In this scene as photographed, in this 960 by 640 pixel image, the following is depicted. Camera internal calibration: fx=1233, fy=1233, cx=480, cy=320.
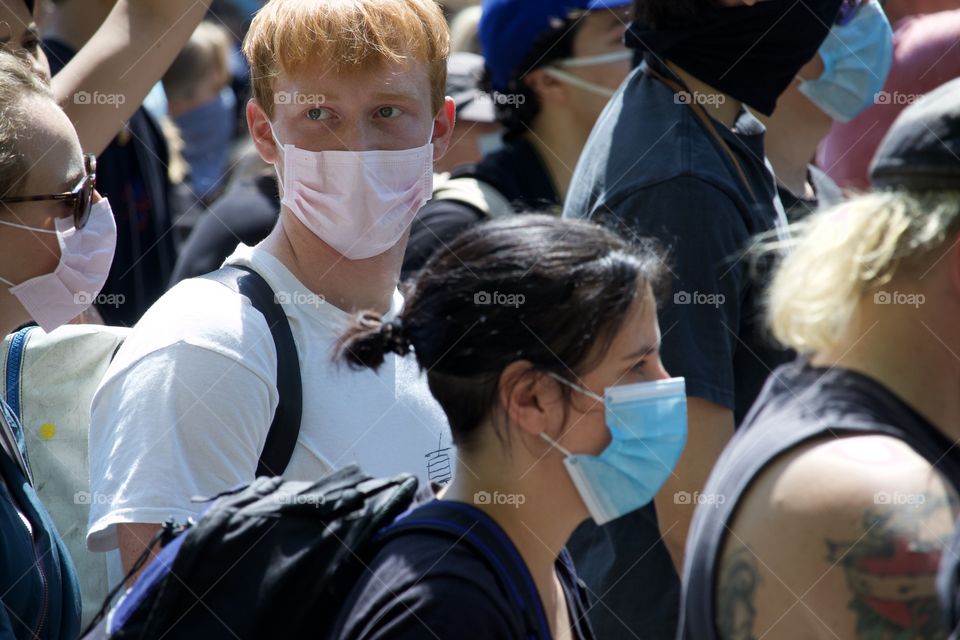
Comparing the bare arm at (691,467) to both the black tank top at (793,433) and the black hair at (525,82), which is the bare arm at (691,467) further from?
the black hair at (525,82)

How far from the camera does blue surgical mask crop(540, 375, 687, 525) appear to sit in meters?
2.15

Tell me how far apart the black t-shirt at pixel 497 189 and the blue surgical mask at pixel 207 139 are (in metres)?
3.73

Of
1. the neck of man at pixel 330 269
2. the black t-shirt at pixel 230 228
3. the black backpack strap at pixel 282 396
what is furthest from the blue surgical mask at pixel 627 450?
the black t-shirt at pixel 230 228

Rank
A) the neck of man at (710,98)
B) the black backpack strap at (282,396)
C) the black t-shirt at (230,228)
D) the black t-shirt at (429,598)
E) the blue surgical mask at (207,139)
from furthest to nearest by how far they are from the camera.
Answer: the blue surgical mask at (207,139), the black t-shirt at (230,228), the neck of man at (710,98), the black backpack strap at (282,396), the black t-shirt at (429,598)

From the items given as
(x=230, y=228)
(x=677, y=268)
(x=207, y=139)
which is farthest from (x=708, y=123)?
(x=207, y=139)

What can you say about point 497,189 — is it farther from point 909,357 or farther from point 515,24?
point 909,357

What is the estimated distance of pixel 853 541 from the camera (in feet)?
5.53

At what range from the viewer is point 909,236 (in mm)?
1838

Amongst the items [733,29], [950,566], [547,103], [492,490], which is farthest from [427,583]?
[547,103]

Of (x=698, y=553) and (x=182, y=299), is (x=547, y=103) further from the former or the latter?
(x=698, y=553)

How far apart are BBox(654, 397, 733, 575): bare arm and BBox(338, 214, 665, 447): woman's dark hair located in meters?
0.63

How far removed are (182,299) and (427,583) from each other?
3.14 ft

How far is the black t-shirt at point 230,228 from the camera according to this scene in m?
4.48

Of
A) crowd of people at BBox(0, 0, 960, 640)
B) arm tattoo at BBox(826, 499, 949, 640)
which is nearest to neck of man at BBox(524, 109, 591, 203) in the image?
crowd of people at BBox(0, 0, 960, 640)
